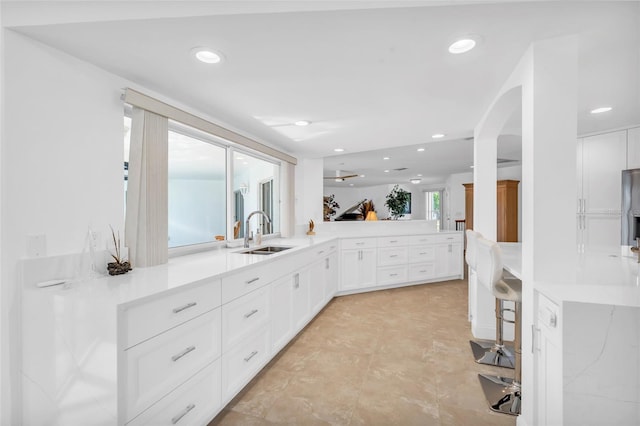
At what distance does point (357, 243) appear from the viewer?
4414 mm

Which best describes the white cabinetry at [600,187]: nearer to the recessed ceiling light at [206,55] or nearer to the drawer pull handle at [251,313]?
the drawer pull handle at [251,313]

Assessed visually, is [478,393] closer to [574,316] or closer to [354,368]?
[354,368]

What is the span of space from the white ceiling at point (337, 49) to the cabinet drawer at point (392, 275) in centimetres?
254

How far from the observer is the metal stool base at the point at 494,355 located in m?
2.41

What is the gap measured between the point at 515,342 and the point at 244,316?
71.5 inches

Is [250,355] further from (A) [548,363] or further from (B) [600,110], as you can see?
(B) [600,110]

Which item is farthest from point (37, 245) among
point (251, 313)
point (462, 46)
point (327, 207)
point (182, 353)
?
point (327, 207)

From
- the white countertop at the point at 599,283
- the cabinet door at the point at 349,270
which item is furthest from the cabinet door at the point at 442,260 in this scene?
the white countertop at the point at 599,283

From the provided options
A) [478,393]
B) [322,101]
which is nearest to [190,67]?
[322,101]

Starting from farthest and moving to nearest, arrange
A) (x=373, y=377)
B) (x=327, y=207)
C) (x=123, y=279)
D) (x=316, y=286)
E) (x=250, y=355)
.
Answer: (x=327, y=207) → (x=316, y=286) → (x=373, y=377) → (x=250, y=355) → (x=123, y=279)

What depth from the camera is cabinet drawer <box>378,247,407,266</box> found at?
4.59 m

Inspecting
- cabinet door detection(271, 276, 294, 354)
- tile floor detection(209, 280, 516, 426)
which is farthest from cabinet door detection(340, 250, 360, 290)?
cabinet door detection(271, 276, 294, 354)

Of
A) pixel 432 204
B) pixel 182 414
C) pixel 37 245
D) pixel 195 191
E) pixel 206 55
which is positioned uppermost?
pixel 206 55

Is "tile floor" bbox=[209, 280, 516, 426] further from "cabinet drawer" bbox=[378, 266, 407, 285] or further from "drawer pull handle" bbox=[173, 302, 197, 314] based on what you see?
"cabinet drawer" bbox=[378, 266, 407, 285]
